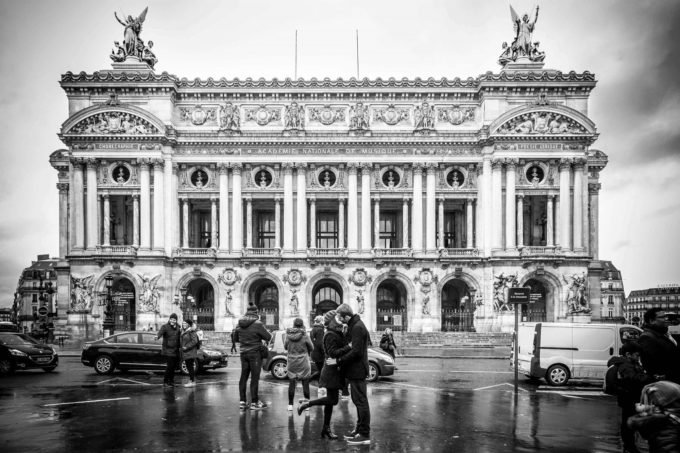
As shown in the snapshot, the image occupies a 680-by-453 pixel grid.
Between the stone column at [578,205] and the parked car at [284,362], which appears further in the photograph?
the stone column at [578,205]

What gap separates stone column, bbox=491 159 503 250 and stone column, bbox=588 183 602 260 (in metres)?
12.5

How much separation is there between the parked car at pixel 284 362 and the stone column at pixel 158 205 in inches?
1056

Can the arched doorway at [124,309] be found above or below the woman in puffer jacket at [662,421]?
below

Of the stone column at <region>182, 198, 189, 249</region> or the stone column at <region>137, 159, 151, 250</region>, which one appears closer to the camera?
the stone column at <region>137, 159, 151, 250</region>

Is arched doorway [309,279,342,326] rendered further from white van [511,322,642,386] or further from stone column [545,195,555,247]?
white van [511,322,642,386]

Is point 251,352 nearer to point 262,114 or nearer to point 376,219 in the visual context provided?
point 376,219

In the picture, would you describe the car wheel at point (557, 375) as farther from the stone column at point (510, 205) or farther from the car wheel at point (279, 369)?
the stone column at point (510, 205)

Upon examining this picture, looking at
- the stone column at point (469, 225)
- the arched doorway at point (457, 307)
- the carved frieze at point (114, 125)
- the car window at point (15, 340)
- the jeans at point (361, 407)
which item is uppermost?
the carved frieze at point (114, 125)

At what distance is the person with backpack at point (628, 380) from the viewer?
404 inches

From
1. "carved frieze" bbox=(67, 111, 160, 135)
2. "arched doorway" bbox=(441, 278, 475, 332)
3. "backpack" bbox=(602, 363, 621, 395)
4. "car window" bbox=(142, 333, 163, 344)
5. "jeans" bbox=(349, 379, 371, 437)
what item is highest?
"carved frieze" bbox=(67, 111, 160, 135)

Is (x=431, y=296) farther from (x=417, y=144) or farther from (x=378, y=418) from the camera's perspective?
(x=378, y=418)

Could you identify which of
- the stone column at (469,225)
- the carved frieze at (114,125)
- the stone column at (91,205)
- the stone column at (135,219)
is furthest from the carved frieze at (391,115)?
the stone column at (91,205)

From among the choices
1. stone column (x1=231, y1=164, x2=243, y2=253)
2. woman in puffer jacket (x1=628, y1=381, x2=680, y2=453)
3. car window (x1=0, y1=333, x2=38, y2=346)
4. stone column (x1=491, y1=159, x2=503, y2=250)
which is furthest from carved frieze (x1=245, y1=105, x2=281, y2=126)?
woman in puffer jacket (x1=628, y1=381, x2=680, y2=453)

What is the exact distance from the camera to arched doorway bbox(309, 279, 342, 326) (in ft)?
163
